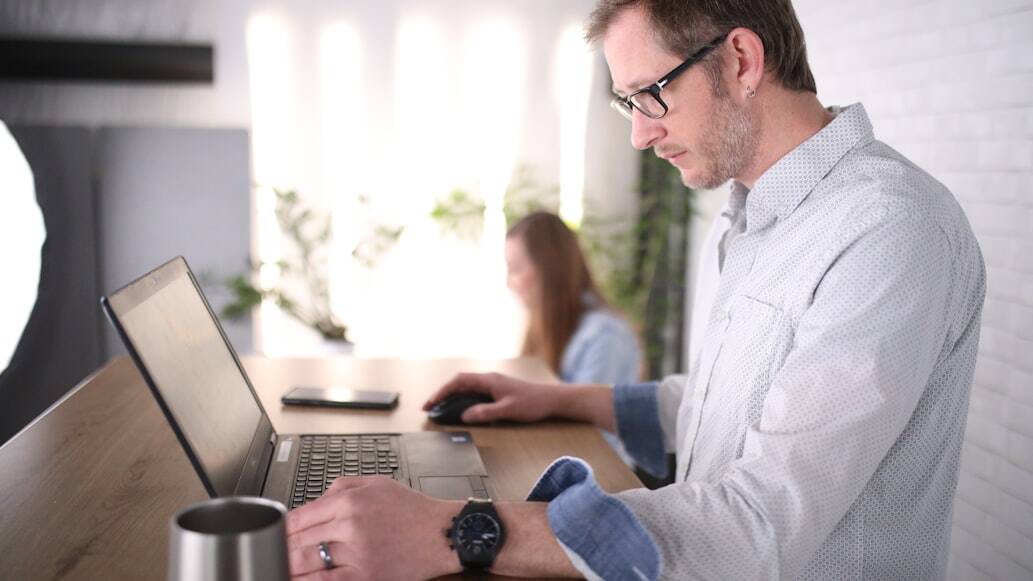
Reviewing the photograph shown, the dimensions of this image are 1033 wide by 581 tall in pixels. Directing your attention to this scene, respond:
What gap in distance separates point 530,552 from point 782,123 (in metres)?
0.75

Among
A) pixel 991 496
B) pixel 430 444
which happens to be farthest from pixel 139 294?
pixel 991 496

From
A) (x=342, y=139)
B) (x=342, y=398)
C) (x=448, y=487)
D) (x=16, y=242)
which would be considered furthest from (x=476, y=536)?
(x=342, y=139)

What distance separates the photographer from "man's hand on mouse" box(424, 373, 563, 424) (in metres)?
1.76

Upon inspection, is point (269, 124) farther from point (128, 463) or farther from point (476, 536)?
point (476, 536)

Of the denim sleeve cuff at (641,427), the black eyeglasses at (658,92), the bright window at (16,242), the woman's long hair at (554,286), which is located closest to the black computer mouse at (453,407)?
the denim sleeve cuff at (641,427)

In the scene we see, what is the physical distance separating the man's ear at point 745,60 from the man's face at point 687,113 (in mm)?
21

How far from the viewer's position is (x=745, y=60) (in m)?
1.42

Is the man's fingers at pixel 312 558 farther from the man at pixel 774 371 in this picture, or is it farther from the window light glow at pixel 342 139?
the window light glow at pixel 342 139

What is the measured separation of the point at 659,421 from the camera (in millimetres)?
1847

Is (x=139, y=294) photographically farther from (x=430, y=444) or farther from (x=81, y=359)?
(x=81, y=359)

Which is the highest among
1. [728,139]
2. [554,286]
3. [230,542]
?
[728,139]

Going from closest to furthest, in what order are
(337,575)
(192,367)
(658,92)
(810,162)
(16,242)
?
(337,575)
(192,367)
(810,162)
(658,92)
(16,242)

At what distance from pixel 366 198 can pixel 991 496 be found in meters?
3.51

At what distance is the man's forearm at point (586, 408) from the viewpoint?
181 cm
